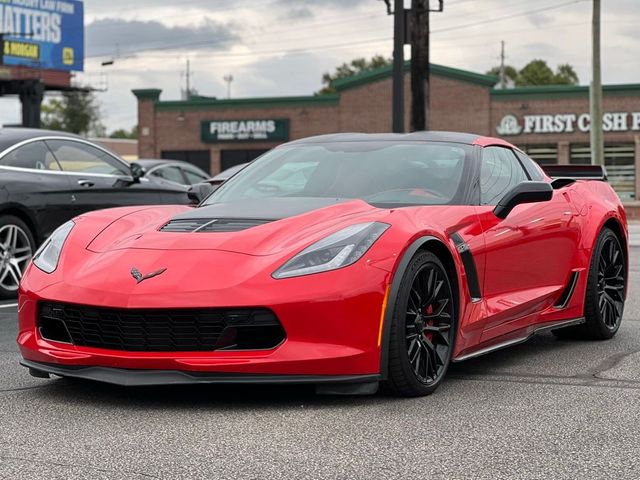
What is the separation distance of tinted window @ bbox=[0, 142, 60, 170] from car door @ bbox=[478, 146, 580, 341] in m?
5.04

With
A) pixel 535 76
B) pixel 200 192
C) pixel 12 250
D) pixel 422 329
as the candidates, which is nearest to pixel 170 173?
pixel 12 250

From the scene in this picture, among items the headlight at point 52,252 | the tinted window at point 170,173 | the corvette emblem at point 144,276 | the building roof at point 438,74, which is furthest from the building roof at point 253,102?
the corvette emblem at point 144,276

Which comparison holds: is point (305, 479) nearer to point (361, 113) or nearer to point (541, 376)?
point (541, 376)

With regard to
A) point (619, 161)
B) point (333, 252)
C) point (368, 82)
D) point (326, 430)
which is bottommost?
point (326, 430)

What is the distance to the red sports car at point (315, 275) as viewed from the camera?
483 cm

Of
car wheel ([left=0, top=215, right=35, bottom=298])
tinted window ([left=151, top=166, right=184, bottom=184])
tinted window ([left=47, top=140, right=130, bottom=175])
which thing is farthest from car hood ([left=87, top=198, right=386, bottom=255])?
tinted window ([left=151, top=166, right=184, bottom=184])

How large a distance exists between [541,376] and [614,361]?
76 cm

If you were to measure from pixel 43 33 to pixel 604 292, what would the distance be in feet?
220

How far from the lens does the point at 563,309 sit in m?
6.87

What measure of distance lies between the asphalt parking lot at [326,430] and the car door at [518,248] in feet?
1.29

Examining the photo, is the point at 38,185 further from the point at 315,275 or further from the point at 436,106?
the point at 436,106

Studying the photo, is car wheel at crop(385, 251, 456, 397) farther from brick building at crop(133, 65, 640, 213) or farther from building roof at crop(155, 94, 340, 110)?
building roof at crop(155, 94, 340, 110)

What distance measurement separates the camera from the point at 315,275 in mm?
4883

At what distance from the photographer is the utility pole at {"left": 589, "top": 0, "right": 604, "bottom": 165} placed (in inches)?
1101
